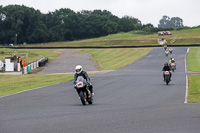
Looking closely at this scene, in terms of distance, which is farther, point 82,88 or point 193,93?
point 193,93

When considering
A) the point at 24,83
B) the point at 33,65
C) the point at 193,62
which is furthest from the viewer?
the point at 193,62

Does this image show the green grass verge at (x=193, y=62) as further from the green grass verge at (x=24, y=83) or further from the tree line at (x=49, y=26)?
the tree line at (x=49, y=26)

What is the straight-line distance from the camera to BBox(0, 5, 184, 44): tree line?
13150 centimetres

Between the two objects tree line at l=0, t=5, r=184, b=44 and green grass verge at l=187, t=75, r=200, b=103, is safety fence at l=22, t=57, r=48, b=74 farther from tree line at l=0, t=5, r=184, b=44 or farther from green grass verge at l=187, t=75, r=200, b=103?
tree line at l=0, t=5, r=184, b=44

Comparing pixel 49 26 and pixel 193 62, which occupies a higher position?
pixel 49 26

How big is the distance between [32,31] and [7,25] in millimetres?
8349

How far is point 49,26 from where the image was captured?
157250 millimetres

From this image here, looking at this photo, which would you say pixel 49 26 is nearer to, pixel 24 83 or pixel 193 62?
pixel 193 62

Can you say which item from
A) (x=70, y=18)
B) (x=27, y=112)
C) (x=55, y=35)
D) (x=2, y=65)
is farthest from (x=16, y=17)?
(x=27, y=112)

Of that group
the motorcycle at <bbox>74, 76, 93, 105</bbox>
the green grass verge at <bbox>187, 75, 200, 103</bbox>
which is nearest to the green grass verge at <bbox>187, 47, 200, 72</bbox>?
the green grass verge at <bbox>187, 75, 200, 103</bbox>

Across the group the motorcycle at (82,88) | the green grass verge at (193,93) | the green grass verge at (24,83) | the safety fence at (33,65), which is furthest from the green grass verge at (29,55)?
the motorcycle at (82,88)

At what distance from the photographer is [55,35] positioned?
450 ft

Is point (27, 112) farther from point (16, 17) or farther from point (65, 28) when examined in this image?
point (65, 28)

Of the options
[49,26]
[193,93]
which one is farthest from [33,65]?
[49,26]
